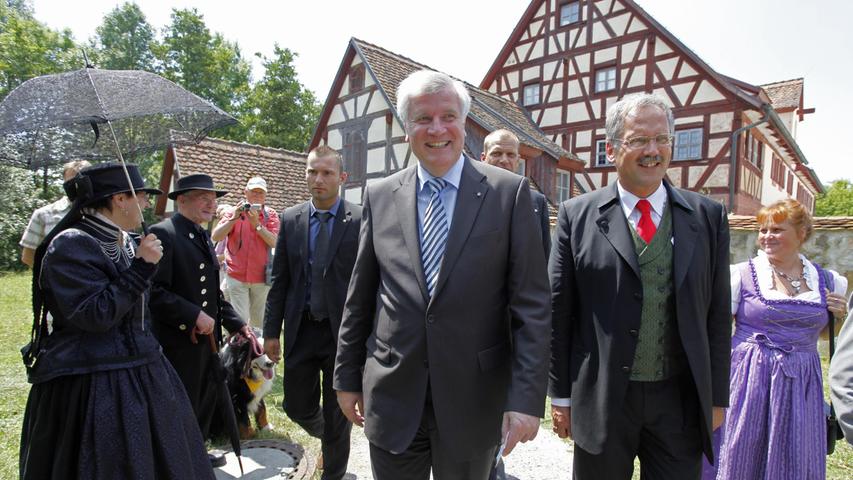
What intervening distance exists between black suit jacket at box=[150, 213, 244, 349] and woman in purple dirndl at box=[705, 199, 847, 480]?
352cm

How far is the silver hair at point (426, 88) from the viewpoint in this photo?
1.91m

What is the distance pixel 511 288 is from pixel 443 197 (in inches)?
17.9

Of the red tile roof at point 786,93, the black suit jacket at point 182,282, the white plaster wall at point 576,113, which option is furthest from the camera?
the red tile roof at point 786,93

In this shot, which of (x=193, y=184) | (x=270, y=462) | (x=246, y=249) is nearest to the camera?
(x=193, y=184)

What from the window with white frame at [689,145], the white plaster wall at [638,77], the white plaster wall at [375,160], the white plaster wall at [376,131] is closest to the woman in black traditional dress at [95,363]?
the white plaster wall at [375,160]

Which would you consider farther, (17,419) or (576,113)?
(576,113)

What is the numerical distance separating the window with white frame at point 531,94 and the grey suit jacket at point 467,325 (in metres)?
18.6

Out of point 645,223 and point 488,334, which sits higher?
point 645,223

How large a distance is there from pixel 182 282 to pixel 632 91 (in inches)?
669

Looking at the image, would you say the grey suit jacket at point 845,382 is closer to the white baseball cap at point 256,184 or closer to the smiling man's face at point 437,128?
the smiling man's face at point 437,128

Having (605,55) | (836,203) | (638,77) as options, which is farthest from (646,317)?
(836,203)

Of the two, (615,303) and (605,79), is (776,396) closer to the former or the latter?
(615,303)

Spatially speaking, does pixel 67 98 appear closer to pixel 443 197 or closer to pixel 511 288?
pixel 443 197

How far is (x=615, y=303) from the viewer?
81.4 inches
